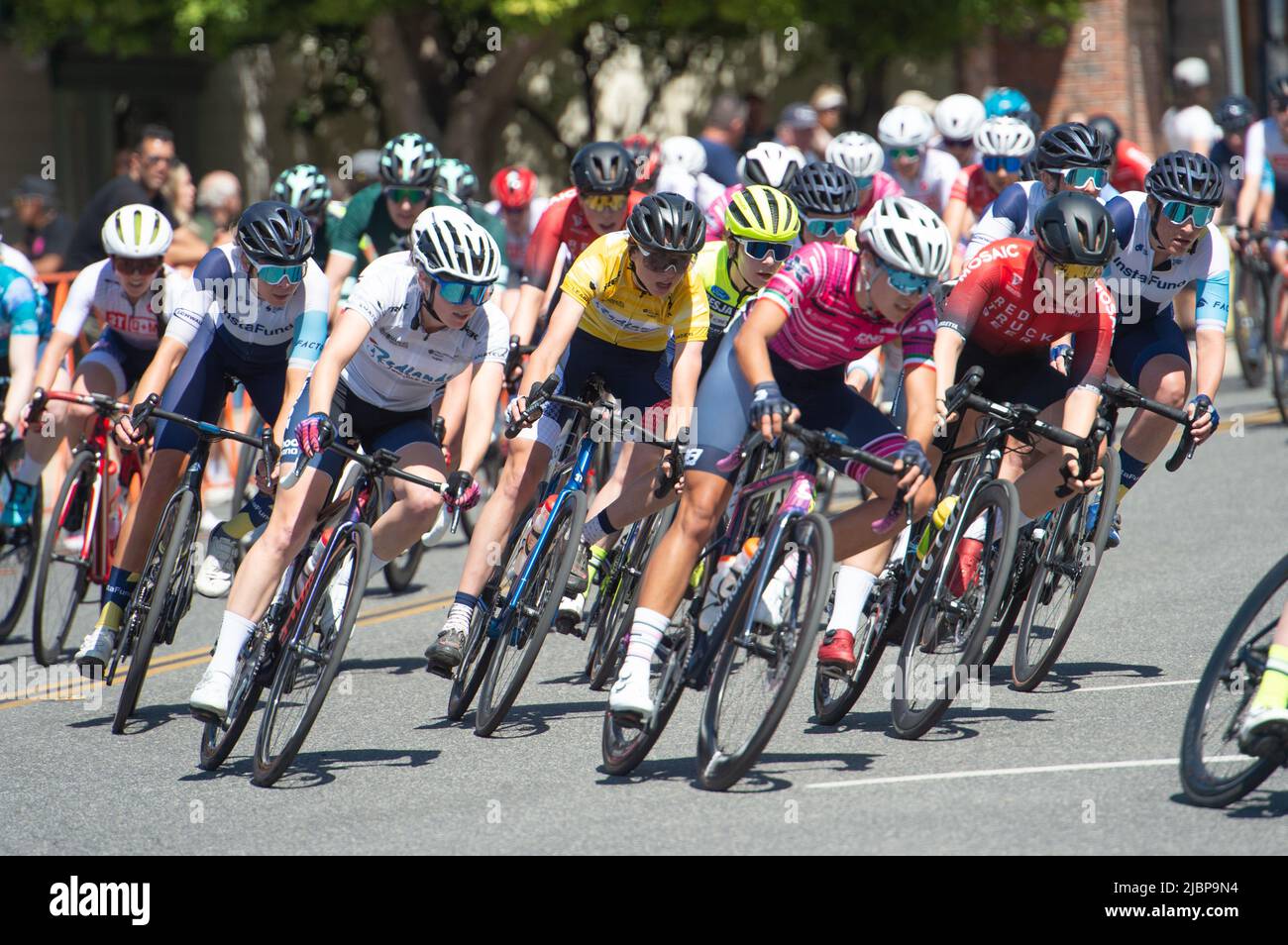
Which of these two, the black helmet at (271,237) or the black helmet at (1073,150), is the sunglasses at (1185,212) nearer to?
the black helmet at (1073,150)

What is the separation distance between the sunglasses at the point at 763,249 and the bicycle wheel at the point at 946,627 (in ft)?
5.90

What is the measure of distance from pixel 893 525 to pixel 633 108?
21.3 metres

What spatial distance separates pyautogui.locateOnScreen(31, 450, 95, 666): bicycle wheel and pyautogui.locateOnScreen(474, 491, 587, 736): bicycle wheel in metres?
2.72

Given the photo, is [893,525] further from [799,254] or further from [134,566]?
[134,566]

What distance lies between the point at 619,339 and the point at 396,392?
1178mm

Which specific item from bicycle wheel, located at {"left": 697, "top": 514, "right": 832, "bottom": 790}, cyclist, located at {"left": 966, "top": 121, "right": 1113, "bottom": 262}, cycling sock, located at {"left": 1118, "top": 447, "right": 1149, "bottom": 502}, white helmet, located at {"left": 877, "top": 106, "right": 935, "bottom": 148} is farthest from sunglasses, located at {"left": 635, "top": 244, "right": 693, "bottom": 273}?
white helmet, located at {"left": 877, "top": 106, "right": 935, "bottom": 148}

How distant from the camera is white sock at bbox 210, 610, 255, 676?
21.8 ft

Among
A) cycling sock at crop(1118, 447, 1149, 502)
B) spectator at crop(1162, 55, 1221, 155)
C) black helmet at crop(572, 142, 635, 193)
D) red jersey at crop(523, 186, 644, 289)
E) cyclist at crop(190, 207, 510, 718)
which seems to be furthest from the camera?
spectator at crop(1162, 55, 1221, 155)

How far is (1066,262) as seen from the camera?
6.86m

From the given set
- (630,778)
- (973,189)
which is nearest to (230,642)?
(630,778)

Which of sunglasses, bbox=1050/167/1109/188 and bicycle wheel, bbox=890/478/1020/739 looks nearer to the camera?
bicycle wheel, bbox=890/478/1020/739

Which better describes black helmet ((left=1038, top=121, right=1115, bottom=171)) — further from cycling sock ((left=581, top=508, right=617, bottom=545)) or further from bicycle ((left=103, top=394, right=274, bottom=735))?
bicycle ((left=103, top=394, right=274, bottom=735))

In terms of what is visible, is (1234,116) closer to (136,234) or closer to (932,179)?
(932,179)

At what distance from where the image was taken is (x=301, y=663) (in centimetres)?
642
